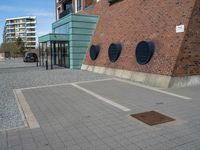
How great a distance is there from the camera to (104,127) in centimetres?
561

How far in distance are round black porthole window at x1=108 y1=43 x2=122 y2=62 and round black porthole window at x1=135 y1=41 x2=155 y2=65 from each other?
2.30 m

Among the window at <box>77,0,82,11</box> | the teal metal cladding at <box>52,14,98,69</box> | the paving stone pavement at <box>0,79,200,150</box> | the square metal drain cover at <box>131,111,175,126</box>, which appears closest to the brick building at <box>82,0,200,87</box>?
the paving stone pavement at <box>0,79,200,150</box>

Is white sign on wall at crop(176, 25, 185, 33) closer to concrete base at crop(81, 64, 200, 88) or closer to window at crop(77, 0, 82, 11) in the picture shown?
concrete base at crop(81, 64, 200, 88)

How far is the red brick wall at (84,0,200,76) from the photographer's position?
430 inches

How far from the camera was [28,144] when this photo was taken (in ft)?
15.5

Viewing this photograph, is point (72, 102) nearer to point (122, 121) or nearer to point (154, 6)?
point (122, 121)

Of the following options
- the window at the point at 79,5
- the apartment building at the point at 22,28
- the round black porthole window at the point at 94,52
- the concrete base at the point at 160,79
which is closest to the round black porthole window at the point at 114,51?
the concrete base at the point at 160,79

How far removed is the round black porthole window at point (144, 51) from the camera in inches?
479

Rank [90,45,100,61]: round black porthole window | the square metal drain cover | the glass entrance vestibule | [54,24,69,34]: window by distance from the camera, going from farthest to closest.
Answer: the glass entrance vestibule → [54,24,69,34]: window → [90,45,100,61]: round black porthole window → the square metal drain cover

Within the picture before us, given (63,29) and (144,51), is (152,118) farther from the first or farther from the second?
(63,29)

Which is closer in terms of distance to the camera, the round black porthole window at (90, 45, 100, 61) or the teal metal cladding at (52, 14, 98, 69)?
the round black porthole window at (90, 45, 100, 61)

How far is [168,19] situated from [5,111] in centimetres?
906

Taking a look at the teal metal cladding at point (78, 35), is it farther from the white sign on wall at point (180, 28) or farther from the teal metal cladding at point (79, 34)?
the white sign on wall at point (180, 28)

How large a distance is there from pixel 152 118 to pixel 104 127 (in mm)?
1484
